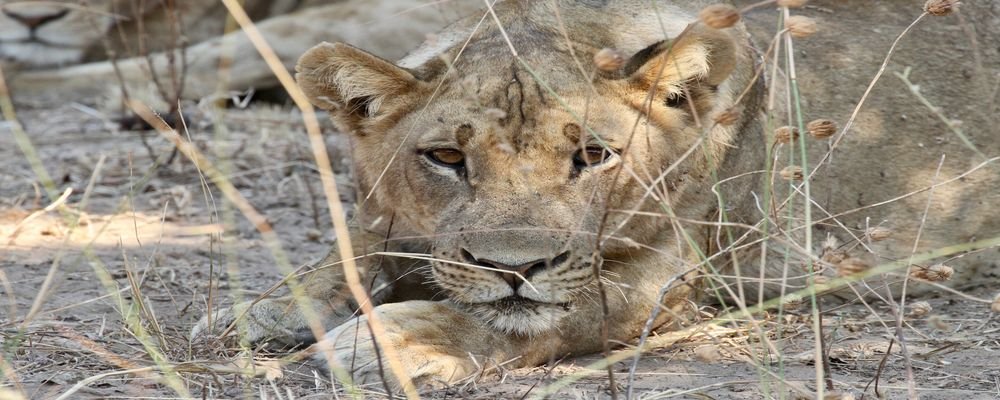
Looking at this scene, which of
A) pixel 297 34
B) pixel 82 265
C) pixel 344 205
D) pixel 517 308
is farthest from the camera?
pixel 297 34

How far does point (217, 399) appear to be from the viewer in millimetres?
3158

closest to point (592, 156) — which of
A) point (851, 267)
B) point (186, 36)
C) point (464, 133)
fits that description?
point (464, 133)

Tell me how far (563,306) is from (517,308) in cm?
16

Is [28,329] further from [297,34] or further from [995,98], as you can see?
[297,34]

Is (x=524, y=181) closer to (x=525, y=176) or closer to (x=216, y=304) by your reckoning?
(x=525, y=176)

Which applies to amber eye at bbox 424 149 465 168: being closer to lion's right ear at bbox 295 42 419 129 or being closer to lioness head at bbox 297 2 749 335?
lioness head at bbox 297 2 749 335

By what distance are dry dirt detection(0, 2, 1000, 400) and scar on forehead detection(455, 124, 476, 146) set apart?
0.68m

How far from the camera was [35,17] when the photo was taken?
8.90 m

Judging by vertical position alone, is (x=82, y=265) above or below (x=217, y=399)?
below

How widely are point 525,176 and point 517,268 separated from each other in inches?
9.4

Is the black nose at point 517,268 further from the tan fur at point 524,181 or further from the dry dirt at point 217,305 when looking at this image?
the dry dirt at point 217,305

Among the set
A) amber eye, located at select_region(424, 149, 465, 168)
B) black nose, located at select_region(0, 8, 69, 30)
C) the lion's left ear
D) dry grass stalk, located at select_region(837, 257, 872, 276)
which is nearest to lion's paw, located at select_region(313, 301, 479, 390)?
amber eye, located at select_region(424, 149, 465, 168)

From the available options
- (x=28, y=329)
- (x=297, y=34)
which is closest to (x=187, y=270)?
(x=28, y=329)

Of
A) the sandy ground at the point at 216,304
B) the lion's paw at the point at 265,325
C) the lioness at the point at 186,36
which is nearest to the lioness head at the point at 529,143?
the sandy ground at the point at 216,304
